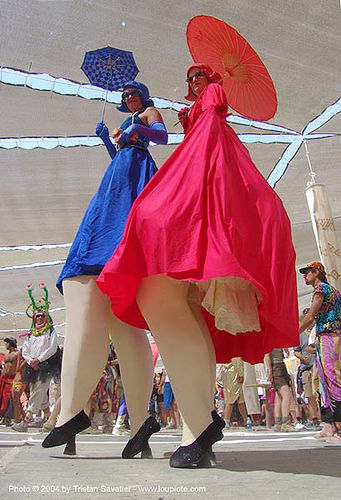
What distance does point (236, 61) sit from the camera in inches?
91.6

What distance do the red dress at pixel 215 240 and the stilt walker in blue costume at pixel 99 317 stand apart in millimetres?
210

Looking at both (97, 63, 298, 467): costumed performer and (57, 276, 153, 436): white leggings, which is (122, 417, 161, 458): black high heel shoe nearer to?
(57, 276, 153, 436): white leggings

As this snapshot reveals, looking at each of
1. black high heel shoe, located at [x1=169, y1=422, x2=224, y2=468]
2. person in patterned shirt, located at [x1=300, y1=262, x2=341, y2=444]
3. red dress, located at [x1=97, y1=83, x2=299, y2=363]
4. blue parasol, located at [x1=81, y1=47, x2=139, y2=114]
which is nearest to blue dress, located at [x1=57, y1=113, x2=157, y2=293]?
red dress, located at [x1=97, y1=83, x2=299, y2=363]

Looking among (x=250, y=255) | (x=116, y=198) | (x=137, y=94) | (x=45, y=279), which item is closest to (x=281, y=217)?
(x=250, y=255)

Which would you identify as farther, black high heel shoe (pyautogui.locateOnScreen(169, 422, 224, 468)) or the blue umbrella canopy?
the blue umbrella canopy

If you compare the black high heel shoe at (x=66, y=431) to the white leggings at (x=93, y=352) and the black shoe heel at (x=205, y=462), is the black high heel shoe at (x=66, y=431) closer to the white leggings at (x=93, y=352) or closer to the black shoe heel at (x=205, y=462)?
the white leggings at (x=93, y=352)

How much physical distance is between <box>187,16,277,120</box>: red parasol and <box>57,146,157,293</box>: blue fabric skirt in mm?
603

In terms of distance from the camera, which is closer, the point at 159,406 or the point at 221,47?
the point at 221,47

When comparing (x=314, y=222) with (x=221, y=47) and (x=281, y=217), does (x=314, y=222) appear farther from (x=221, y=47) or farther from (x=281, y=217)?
(x=281, y=217)

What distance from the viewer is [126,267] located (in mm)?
1433

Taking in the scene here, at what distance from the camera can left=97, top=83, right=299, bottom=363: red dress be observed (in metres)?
1.38

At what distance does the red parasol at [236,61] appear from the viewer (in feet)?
7.50

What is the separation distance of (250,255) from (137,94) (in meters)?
1.20

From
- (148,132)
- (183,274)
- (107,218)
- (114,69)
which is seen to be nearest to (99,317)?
(107,218)
